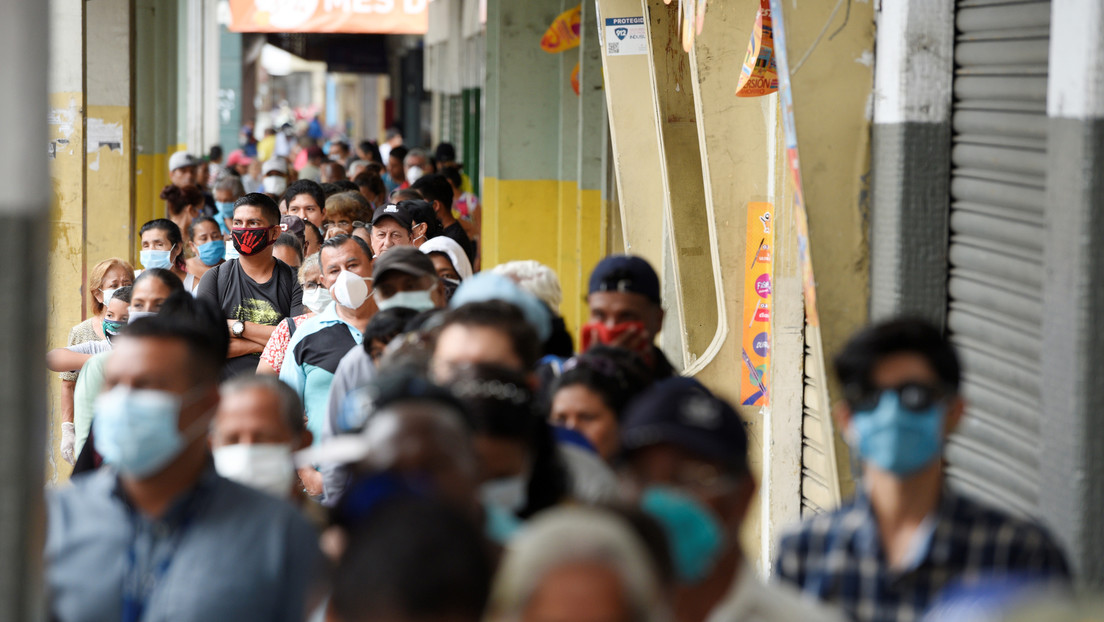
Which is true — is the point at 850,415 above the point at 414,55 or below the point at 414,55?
below

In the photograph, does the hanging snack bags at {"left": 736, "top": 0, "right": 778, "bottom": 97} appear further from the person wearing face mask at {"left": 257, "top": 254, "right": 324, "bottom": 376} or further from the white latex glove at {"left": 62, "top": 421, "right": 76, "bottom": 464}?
the white latex glove at {"left": 62, "top": 421, "right": 76, "bottom": 464}

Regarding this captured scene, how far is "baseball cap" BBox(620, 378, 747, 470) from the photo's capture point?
2.75 metres

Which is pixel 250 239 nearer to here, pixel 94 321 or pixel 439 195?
pixel 94 321

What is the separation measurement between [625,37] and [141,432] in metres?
6.81

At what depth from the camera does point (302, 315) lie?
23.5 feet

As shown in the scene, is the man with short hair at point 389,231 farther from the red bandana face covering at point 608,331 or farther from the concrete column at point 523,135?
the concrete column at point 523,135

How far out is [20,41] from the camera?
199 centimetres

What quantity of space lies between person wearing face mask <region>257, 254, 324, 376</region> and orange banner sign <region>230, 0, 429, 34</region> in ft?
32.0

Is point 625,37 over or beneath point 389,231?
over

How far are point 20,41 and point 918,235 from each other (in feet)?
10.4

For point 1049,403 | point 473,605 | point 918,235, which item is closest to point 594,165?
point 918,235

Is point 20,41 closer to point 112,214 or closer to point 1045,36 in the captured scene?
point 1045,36

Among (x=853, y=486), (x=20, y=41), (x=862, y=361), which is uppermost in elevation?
(x=20, y=41)

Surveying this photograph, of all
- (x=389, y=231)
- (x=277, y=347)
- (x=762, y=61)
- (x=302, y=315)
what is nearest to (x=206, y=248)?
(x=389, y=231)
